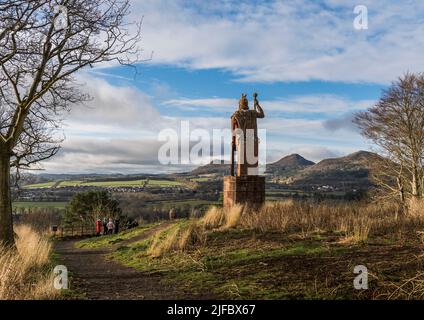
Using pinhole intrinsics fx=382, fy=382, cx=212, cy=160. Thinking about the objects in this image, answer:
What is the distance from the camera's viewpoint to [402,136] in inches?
844

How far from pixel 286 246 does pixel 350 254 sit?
61.7 inches

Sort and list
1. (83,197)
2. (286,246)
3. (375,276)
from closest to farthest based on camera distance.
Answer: (375,276), (286,246), (83,197)

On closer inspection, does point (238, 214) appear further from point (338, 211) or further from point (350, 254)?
point (350, 254)

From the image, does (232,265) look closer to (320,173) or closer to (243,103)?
(243,103)

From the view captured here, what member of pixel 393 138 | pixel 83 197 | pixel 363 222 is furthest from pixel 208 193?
pixel 363 222

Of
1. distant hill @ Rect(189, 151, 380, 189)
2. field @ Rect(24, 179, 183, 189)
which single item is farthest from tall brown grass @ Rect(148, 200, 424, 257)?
field @ Rect(24, 179, 183, 189)

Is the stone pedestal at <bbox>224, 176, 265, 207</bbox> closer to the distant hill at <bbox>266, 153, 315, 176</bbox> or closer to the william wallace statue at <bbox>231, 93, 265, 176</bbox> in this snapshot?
the william wallace statue at <bbox>231, 93, 265, 176</bbox>

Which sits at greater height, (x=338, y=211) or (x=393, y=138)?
(x=393, y=138)

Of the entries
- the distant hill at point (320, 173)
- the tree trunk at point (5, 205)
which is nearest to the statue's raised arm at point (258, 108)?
the tree trunk at point (5, 205)

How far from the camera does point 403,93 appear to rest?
70.6ft

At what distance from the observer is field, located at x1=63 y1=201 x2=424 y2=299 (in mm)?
5105

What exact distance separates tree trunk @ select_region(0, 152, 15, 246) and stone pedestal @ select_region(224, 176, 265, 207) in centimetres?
759

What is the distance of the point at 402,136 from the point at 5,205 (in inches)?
788

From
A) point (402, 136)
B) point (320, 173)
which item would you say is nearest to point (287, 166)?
point (320, 173)
